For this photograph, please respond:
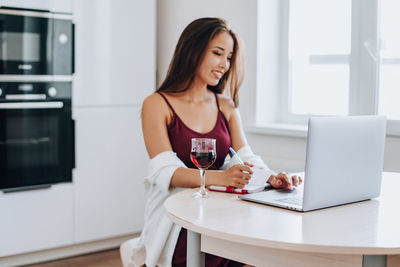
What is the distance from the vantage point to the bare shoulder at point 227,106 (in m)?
2.41

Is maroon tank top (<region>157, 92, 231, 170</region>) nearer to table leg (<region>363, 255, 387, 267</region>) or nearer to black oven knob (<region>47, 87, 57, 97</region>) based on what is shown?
table leg (<region>363, 255, 387, 267</region>)

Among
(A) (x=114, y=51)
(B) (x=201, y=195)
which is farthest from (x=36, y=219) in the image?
(B) (x=201, y=195)

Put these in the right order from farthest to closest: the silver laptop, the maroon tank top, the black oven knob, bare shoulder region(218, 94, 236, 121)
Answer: the black oven knob, bare shoulder region(218, 94, 236, 121), the maroon tank top, the silver laptop

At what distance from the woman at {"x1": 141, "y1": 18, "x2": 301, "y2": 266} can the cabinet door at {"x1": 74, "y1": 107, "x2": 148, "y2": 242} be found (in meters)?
1.31

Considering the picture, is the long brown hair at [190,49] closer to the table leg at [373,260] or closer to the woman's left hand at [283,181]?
the woman's left hand at [283,181]

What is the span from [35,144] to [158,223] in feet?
5.13

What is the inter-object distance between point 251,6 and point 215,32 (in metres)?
1.23

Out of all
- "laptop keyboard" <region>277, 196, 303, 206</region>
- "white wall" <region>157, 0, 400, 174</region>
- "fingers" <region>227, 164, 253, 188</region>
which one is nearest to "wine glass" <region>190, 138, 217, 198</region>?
"fingers" <region>227, 164, 253, 188</region>

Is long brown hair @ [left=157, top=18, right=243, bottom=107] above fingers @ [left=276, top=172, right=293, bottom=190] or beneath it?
above

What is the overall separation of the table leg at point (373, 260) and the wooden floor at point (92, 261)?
2.37 m

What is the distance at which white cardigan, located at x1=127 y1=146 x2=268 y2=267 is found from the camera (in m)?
1.94

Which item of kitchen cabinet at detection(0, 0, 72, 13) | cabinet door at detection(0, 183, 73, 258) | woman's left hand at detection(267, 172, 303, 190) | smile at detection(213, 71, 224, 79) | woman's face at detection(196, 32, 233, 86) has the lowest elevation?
cabinet door at detection(0, 183, 73, 258)

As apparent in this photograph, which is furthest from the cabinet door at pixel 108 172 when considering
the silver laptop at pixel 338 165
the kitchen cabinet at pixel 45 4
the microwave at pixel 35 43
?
the silver laptop at pixel 338 165

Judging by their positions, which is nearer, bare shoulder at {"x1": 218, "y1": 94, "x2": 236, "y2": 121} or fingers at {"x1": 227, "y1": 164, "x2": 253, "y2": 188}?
fingers at {"x1": 227, "y1": 164, "x2": 253, "y2": 188}
